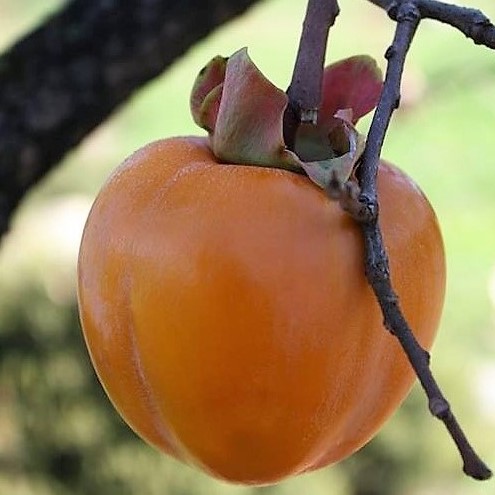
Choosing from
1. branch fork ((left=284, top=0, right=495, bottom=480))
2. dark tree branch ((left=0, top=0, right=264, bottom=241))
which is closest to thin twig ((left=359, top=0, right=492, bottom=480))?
branch fork ((left=284, top=0, right=495, bottom=480))

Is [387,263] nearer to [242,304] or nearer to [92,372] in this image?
[242,304]

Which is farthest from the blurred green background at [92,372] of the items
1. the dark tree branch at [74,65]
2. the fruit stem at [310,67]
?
the fruit stem at [310,67]

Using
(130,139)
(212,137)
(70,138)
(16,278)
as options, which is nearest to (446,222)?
(130,139)

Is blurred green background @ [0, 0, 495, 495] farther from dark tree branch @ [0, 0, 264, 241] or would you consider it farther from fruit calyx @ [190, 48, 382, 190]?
fruit calyx @ [190, 48, 382, 190]

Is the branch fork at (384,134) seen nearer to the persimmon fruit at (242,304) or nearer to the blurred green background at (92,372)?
the persimmon fruit at (242,304)

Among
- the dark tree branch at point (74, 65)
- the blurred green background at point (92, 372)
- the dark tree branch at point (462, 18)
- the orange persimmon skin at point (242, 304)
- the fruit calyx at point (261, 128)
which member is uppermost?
the dark tree branch at point (462, 18)

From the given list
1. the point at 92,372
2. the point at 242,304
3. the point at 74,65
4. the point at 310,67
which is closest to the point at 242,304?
the point at 242,304
